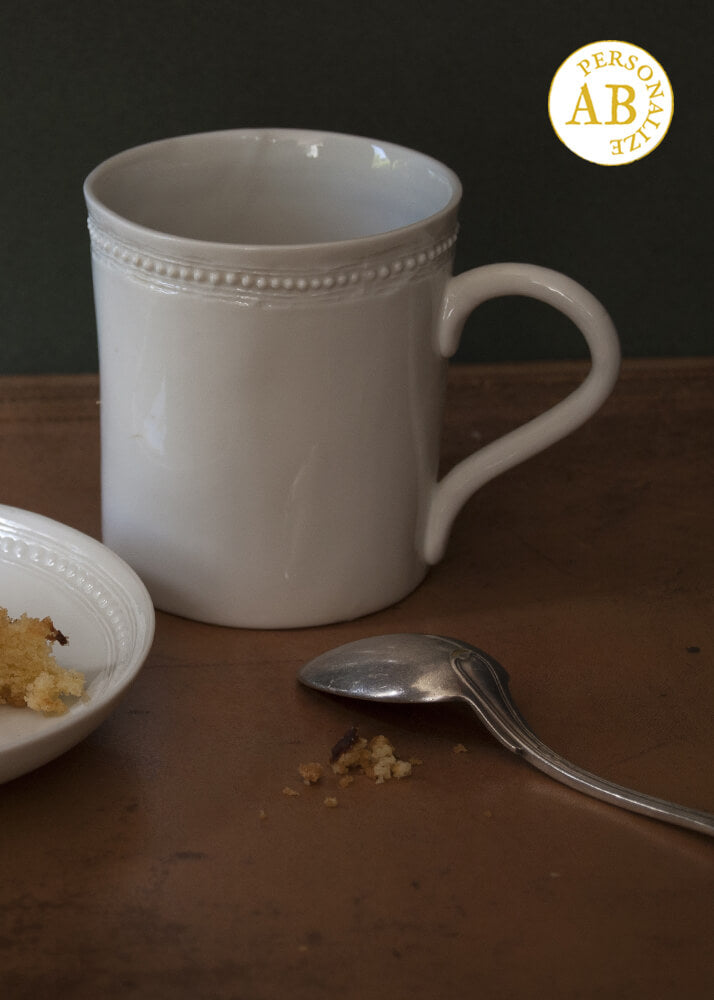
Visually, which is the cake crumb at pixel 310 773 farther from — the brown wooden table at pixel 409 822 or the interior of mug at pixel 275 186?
the interior of mug at pixel 275 186

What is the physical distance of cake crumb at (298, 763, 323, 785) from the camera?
1.67ft

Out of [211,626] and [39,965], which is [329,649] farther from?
[39,965]

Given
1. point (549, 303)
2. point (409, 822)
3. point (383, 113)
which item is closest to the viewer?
point (409, 822)

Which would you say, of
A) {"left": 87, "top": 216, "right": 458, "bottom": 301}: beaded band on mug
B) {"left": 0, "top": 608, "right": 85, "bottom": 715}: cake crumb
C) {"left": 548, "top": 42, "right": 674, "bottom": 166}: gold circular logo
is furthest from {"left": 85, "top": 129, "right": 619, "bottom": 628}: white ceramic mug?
{"left": 548, "top": 42, "right": 674, "bottom": 166}: gold circular logo

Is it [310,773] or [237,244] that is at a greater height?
[237,244]

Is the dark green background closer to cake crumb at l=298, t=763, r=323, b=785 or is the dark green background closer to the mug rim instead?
the mug rim

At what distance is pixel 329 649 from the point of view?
602 mm

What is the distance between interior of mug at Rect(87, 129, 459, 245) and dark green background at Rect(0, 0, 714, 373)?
0.16 m

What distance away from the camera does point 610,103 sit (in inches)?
33.8

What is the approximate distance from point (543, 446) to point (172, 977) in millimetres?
335

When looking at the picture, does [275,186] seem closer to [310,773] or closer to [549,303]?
[549,303]

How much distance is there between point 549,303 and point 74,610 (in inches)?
→ 11.3

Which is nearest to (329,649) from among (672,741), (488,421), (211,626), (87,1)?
(211,626)

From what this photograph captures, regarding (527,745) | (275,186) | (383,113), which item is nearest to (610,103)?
(383,113)
